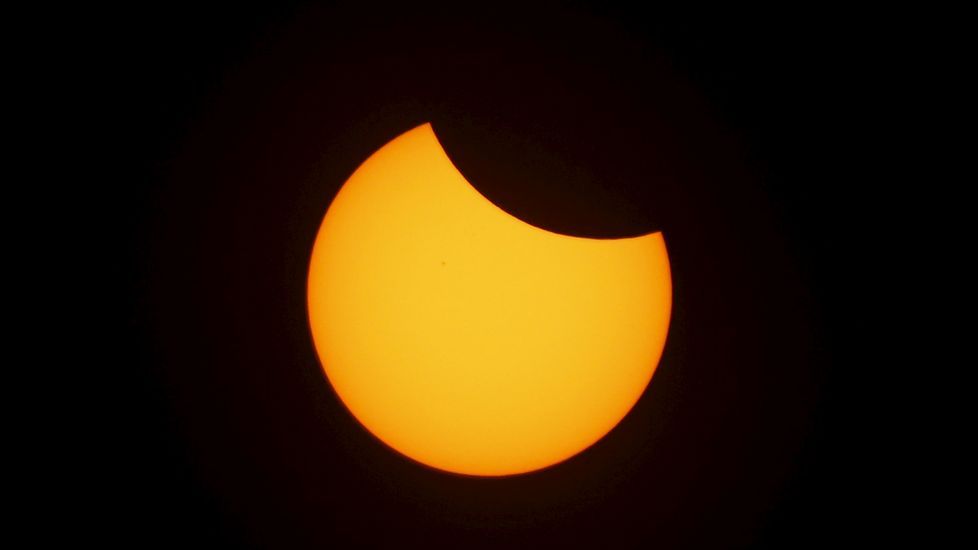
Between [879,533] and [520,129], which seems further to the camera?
[879,533]

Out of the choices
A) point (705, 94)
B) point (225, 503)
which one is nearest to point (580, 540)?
point (225, 503)

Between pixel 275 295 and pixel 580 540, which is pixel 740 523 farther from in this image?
pixel 275 295

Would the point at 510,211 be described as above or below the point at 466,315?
above
